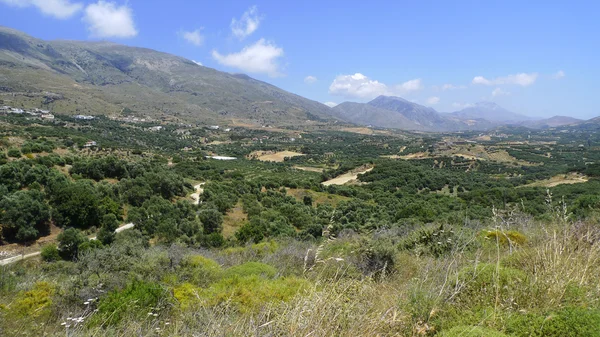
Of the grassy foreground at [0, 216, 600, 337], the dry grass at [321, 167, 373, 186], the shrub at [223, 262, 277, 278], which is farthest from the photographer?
the dry grass at [321, 167, 373, 186]

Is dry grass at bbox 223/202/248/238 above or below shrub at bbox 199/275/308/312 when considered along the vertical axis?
below

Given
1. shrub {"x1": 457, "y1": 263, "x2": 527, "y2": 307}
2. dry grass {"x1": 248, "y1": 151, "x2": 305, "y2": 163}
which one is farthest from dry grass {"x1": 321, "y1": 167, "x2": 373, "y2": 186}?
shrub {"x1": 457, "y1": 263, "x2": 527, "y2": 307}

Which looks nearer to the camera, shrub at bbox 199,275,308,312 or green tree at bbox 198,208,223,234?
shrub at bbox 199,275,308,312

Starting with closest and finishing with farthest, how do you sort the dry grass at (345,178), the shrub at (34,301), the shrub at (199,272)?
the shrub at (34,301) < the shrub at (199,272) < the dry grass at (345,178)

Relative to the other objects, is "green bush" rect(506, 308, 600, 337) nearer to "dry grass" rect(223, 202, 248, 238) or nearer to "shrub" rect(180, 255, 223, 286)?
"shrub" rect(180, 255, 223, 286)

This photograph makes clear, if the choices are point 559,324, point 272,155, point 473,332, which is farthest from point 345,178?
point 473,332

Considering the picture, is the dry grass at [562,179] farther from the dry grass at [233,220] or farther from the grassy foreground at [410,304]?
the grassy foreground at [410,304]

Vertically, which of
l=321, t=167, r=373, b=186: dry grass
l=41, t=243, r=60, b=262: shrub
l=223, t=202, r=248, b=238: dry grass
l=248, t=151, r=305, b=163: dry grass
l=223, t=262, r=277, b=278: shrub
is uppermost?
l=223, t=262, r=277, b=278: shrub

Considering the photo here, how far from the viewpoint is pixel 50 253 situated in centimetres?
1409

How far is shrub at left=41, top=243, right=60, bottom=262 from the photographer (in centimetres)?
1392

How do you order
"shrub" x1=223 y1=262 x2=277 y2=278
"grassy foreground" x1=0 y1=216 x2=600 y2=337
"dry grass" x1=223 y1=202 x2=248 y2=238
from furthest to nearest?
"dry grass" x1=223 y1=202 x2=248 y2=238, "shrub" x1=223 y1=262 x2=277 y2=278, "grassy foreground" x1=0 y1=216 x2=600 y2=337

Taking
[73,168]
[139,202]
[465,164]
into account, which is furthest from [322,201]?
[465,164]

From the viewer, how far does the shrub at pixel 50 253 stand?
548 inches

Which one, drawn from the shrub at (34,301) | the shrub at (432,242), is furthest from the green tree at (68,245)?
the shrub at (432,242)
